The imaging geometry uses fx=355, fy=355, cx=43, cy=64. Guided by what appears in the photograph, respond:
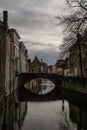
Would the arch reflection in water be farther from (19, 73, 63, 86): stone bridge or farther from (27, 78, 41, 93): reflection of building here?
(19, 73, 63, 86): stone bridge

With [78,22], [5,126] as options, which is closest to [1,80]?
[78,22]

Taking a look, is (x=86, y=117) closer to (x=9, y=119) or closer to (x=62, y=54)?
(x=9, y=119)

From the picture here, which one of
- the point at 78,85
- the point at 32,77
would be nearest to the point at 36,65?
the point at 32,77

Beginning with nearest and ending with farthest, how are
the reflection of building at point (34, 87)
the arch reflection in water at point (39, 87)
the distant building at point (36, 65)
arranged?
the arch reflection in water at point (39, 87) → the reflection of building at point (34, 87) → the distant building at point (36, 65)

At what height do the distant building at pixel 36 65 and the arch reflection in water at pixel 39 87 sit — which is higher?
the distant building at pixel 36 65

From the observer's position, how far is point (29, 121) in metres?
25.8

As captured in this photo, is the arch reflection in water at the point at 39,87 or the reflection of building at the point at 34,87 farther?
the reflection of building at the point at 34,87

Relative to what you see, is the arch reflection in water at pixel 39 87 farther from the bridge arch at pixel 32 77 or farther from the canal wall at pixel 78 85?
the canal wall at pixel 78 85

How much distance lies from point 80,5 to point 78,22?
5.05ft

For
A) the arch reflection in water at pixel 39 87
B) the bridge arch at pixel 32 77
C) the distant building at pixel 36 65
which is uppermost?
the distant building at pixel 36 65

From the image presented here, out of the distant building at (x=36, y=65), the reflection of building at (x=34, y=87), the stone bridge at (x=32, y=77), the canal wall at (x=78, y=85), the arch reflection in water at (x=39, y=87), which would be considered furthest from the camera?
the distant building at (x=36, y=65)

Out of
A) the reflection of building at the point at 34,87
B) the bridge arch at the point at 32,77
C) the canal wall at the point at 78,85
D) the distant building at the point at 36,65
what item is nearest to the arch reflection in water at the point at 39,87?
the reflection of building at the point at 34,87

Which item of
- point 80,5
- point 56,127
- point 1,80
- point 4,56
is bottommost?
point 56,127

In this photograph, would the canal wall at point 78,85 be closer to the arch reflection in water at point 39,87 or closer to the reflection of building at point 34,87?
the arch reflection in water at point 39,87
